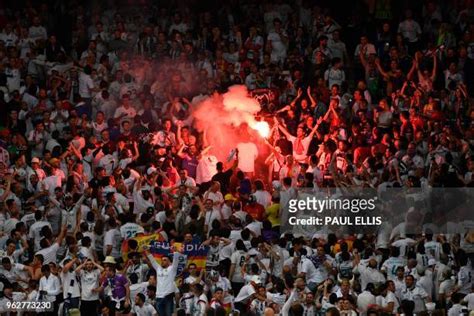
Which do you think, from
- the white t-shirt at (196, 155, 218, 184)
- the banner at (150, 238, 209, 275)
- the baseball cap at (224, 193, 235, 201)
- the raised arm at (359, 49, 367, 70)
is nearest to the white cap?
the banner at (150, 238, 209, 275)

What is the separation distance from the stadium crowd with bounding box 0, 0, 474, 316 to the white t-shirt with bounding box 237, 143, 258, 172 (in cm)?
2

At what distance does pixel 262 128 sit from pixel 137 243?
16.0ft

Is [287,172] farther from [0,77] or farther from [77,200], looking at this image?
[0,77]

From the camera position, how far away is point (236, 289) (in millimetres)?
26078

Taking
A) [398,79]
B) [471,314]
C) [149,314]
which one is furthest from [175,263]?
[398,79]

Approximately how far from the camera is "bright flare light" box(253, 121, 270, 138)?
30409mm

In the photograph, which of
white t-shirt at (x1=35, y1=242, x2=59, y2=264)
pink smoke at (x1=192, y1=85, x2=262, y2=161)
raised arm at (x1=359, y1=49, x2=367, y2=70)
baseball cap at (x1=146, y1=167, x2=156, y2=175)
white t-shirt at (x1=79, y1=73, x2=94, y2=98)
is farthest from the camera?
raised arm at (x1=359, y1=49, x2=367, y2=70)

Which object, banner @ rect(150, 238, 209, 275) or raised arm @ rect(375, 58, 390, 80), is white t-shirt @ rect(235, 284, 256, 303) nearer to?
banner @ rect(150, 238, 209, 275)

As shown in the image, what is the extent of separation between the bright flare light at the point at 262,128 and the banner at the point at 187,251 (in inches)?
178

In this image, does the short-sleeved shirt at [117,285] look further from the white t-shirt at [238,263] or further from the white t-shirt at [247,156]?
the white t-shirt at [247,156]

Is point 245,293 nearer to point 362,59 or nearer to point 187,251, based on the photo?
point 187,251

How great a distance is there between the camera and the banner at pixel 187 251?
85.5 ft

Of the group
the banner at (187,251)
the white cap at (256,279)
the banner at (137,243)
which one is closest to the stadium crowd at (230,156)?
the white cap at (256,279)

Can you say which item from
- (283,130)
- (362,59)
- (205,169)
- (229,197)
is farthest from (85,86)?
(362,59)
